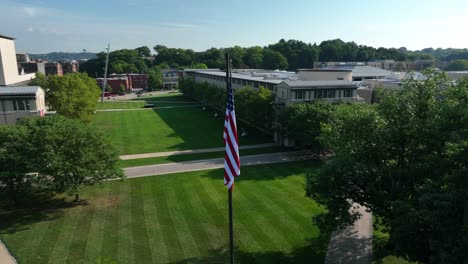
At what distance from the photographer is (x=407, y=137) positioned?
18016 mm

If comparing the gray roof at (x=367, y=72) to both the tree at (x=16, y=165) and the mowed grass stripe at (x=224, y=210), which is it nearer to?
the mowed grass stripe at (x=224, y=210)

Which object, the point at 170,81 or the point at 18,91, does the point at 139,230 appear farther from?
the point at 170,81

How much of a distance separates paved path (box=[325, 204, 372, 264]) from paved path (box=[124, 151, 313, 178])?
1716cm

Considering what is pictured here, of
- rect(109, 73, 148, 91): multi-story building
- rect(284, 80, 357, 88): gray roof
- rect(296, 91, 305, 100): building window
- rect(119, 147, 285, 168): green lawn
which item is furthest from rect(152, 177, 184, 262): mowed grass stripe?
rect(109, 73, 148, 91): multi-story building

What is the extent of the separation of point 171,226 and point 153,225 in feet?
4.69

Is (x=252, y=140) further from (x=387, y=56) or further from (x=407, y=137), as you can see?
(x=387, y=56)

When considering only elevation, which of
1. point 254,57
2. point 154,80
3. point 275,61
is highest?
point 254,57

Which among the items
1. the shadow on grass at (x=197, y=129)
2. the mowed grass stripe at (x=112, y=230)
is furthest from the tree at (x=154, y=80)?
the mowed grass stripe at (x=112, y=230)

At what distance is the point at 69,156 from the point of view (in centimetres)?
2734

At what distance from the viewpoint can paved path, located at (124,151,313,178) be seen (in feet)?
124

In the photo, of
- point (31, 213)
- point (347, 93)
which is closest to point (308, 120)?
point (347, 93)

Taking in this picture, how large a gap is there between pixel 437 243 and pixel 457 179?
2.65 m

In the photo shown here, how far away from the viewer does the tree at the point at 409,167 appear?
43.0ft

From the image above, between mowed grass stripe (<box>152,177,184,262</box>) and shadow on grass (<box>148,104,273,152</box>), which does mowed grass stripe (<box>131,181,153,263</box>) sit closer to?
mowed grass stripe (<box>152,177,184,262</box>)
